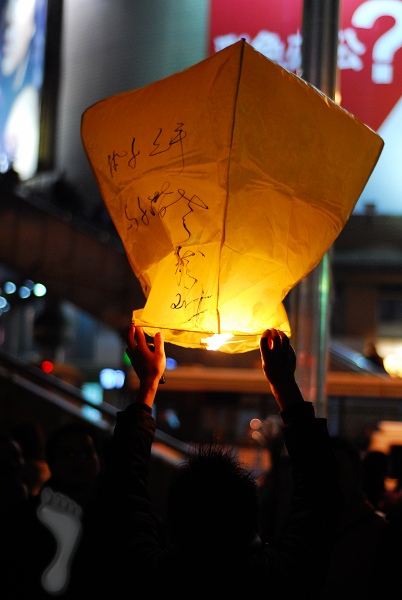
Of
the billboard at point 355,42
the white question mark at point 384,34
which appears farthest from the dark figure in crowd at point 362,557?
the white question mark at point 384,34

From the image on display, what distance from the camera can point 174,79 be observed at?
10.0ft

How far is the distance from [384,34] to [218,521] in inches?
452

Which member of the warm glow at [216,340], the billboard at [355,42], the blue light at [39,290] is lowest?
the warm glow at [216,340]

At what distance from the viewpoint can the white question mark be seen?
40.0 ft

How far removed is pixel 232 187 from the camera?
2.93 meters

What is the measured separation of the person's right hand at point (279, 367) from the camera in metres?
2.44

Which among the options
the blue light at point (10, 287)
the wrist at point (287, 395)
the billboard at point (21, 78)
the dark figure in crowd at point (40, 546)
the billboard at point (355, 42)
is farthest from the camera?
the billboard at point (21, 78)

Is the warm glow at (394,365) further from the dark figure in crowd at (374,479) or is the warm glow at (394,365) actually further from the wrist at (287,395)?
the wrist at (287,395)

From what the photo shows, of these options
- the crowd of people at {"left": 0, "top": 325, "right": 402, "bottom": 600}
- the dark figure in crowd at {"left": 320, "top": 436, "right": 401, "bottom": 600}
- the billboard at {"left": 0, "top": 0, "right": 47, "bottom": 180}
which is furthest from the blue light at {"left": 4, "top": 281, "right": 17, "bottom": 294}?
the crowd of people at {"left": 0, "top": 325, "right": 402, "bottom": 600}

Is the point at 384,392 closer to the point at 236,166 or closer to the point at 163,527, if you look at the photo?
the point at 163,527

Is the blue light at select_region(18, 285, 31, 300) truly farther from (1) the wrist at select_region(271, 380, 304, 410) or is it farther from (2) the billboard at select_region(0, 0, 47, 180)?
(1) the wrist at select_region(271, 380, 304, 410)

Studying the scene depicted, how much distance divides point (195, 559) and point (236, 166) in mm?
1353

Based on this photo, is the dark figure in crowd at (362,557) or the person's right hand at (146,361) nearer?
the person's right hand at (146,361)

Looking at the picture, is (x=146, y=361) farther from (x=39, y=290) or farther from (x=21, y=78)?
(x=21, y=78)
